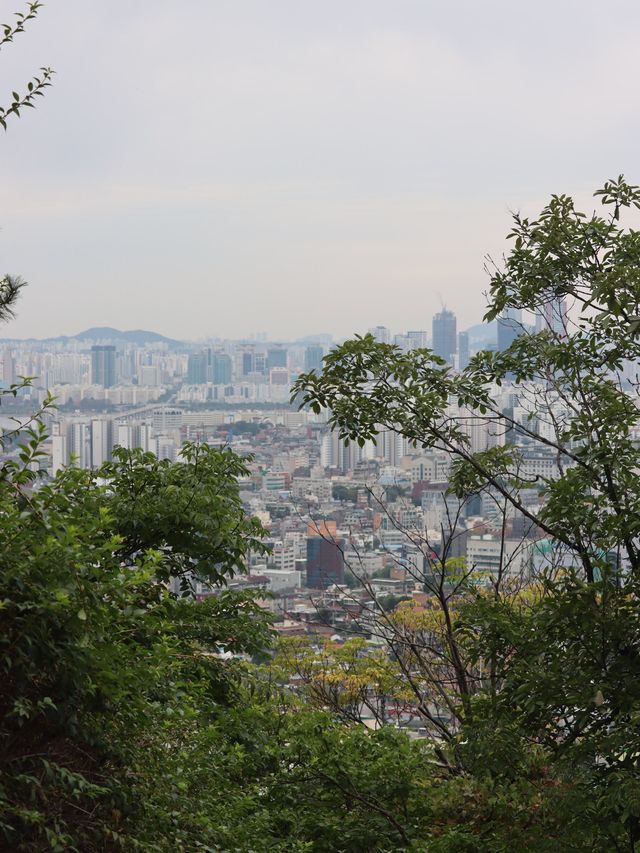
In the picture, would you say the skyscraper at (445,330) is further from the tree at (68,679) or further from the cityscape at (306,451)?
the tree at (68,679)

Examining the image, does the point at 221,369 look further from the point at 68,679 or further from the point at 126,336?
the point at 68,679

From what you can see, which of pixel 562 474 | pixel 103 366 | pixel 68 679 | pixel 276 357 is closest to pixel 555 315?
pixel 562 474

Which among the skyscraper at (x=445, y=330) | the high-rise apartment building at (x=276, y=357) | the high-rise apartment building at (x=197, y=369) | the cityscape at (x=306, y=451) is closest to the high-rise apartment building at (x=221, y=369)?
the cityscape at (x=306, y=451)

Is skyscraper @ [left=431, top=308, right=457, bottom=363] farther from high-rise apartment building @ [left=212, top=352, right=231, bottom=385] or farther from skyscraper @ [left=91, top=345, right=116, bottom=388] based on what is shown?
high-rise apartment building @ [left=212, top=352, right=231, bottom=385]

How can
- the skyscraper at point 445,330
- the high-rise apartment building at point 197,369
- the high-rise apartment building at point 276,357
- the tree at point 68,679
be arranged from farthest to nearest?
the high-rise apartment building at point 197,369, the high-rise apartment building at point 276,357, the skyscraper at point 445,330, the tree at point 68,679

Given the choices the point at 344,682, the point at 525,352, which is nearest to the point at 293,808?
the point at 525,352

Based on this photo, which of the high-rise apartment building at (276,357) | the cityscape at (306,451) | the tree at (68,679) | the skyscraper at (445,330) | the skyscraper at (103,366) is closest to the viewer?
the tree at (68,679)
